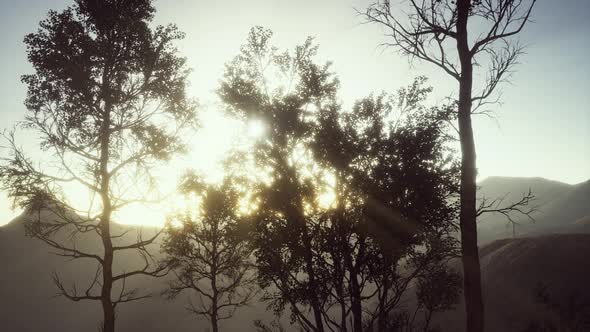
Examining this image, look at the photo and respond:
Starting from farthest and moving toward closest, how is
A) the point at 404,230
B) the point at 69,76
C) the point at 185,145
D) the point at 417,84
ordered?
the point at 417,84
the point at 185,145
the point at 69,76
the point at 404,230

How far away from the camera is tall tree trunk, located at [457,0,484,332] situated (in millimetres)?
6441

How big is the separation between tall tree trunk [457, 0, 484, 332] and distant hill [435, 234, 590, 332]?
2474 cm

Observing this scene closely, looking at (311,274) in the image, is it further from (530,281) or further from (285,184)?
(530,281)

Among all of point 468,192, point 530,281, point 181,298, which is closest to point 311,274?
point 468,192

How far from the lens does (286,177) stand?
804 cm

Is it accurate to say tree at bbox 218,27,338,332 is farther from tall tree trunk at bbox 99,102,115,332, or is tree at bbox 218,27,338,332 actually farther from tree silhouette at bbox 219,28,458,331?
tall tree trunk at bbox 99,102,115,332

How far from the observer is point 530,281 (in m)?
30.2

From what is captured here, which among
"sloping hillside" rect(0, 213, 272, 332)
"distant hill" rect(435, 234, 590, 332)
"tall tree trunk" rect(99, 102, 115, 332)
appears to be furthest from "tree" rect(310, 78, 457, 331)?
"sloping hillside" rect(0, 213, 272, 332)

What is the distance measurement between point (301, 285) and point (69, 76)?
8.79 meters

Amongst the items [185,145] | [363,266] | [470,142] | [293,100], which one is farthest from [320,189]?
[293,100]

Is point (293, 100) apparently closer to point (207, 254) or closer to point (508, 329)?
point (207, 254)

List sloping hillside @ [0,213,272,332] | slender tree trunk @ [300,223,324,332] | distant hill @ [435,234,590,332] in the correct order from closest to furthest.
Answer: slender tree trunk @ [300,223,324,332] → distant hill @ [435,234,590,332] → sloping hillside @ [0,213,272,332]

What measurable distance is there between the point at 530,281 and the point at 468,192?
1295 inches

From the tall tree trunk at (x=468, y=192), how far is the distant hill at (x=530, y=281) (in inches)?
974
